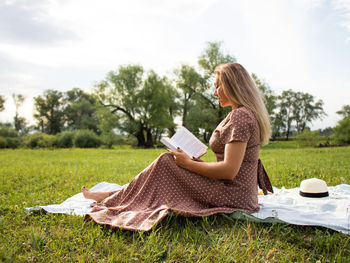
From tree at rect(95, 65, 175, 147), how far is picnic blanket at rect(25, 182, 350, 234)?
78.1 ft

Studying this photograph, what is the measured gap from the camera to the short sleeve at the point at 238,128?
2.70 m

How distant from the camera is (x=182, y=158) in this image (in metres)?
2.90

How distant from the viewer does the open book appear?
2927mm

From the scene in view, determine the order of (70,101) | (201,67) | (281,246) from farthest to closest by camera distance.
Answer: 1. (70,101)
2. (201,67)
3. (281,246)

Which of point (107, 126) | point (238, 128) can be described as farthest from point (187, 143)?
point (107, 126)

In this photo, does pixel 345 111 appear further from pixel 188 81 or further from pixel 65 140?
pixel 65 140

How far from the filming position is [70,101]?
181 ft

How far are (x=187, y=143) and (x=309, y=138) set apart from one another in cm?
2218

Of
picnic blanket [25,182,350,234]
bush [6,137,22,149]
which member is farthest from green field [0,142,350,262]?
bush [6,137,22,149]

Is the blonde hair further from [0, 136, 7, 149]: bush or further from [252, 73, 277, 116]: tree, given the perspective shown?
[252, 73, 277, 116]: tree

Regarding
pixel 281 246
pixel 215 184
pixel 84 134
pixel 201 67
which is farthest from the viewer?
pixel 201 67

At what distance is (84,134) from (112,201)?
2344 centimetres

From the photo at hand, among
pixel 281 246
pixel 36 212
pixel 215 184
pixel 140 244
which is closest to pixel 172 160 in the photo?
pixel 215 184

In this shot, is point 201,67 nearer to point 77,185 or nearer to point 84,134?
point 84,134
